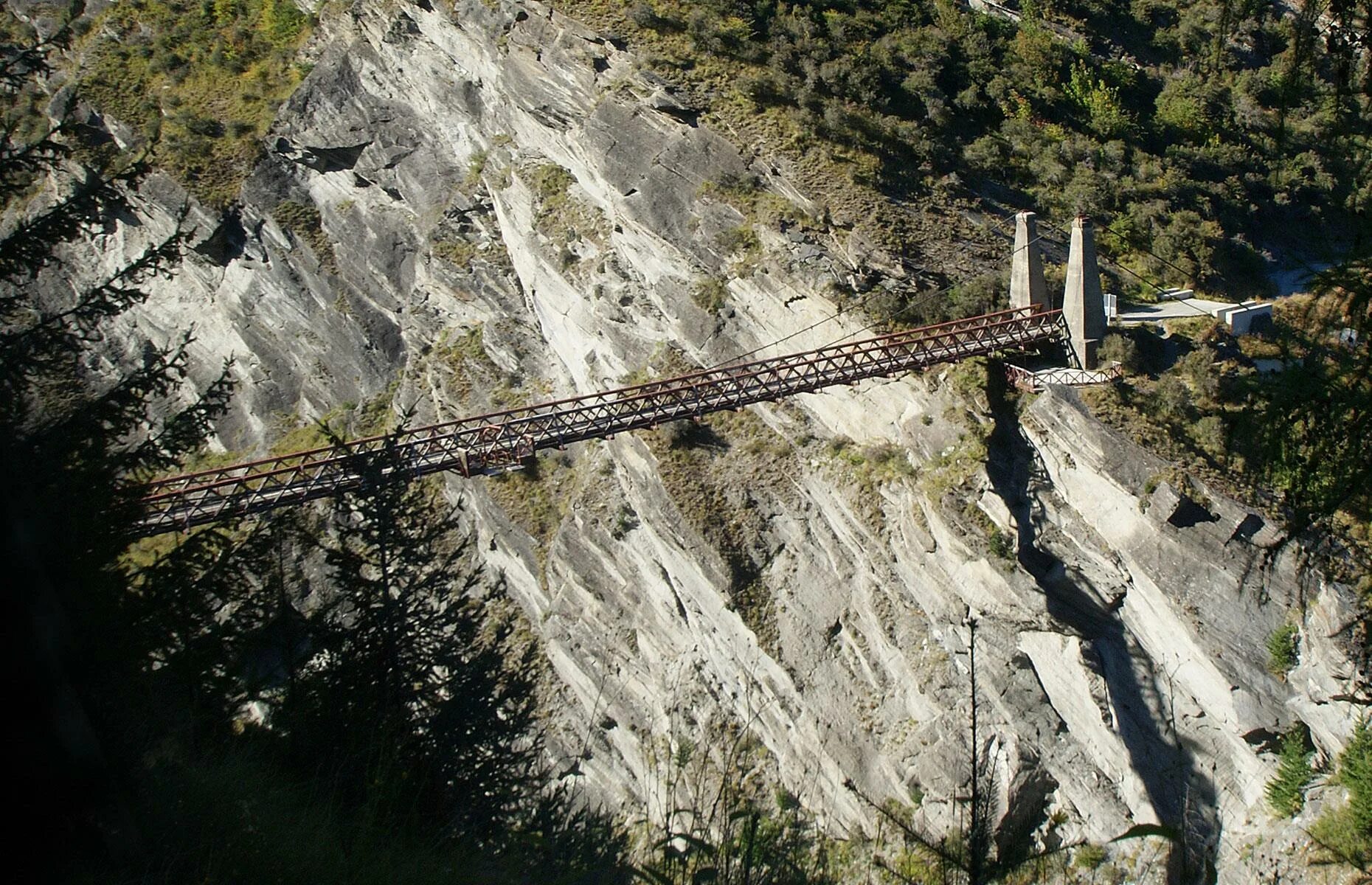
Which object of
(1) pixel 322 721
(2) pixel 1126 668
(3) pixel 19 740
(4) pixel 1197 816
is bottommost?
(4) pixel 1197 816

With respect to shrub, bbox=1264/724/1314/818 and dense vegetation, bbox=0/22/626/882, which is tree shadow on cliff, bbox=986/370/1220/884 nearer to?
shrub, bbox=1264/724/1314/818

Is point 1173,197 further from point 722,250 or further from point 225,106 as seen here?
point 225,106

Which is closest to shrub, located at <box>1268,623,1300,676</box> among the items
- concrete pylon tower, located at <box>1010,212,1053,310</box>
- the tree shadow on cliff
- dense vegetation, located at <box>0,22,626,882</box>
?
the tree shadow on cliff

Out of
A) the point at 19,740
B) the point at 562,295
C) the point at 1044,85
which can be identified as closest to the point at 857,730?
the point at 562,295

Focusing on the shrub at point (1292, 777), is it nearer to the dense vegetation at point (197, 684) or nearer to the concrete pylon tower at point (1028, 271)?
the concrete pylon tower at point (1028, 271)

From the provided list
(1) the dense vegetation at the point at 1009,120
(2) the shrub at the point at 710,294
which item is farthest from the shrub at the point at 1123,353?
(2) the shrub at the point at 710,294
